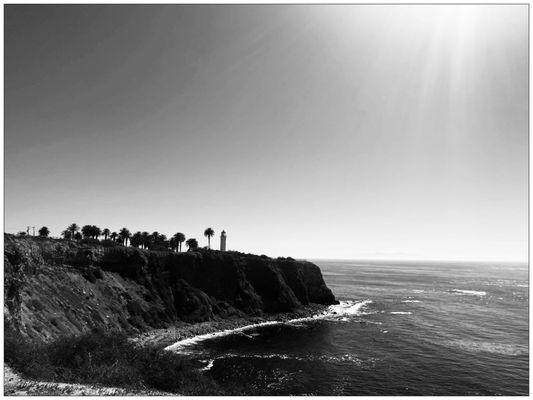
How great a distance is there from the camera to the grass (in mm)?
23172

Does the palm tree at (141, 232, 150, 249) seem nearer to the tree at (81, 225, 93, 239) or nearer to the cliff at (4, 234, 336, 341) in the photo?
the tree at (81, 225, 93, 239)

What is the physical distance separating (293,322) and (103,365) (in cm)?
5432

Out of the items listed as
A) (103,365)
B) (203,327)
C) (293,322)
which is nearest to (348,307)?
(293,322)

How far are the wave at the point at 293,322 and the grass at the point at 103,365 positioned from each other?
2230 cm

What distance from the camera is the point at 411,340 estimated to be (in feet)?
203

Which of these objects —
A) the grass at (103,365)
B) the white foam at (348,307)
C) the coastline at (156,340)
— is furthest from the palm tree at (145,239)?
the grass at (103,365)

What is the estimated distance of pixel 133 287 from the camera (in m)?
66.9

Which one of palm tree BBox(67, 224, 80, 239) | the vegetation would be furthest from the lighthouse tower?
palm tree BBox(67, 224, 80, 239)

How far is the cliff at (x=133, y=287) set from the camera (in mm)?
45656

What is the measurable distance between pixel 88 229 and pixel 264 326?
65740 millimetres

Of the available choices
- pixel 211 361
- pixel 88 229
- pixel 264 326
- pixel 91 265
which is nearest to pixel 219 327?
pixel 264 326

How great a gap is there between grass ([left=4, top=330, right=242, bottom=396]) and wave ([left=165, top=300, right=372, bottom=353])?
22.3 metres

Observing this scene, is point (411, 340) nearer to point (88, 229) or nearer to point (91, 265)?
point (91, 265)

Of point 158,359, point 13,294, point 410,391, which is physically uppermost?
point 13,294
